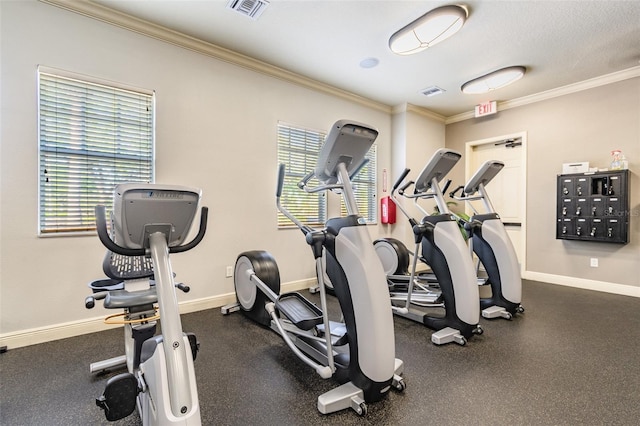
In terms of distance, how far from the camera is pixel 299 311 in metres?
2.37

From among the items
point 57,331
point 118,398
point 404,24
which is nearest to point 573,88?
point 404,24

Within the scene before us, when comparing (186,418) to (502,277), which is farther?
(502,277)

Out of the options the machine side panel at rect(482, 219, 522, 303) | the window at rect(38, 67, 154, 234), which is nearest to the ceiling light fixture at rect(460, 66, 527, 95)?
the machine side panel at rect(482, 219, 522, 303)

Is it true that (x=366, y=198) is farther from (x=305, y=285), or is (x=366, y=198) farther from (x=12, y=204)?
(x=12, y=204)

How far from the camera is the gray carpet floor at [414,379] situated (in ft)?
5.41

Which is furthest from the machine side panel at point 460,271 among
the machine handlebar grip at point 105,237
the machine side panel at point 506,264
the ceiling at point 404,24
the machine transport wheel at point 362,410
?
the machine handlebar grip at point 105,237

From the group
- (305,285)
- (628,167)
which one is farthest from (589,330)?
→ (305,285)

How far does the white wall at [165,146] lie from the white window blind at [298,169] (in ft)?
0.51

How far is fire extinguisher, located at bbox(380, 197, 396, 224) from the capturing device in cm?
545

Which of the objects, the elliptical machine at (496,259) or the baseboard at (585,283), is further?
the baseboard at (585,283)

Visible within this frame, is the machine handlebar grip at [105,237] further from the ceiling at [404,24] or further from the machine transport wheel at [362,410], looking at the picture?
the ceiling at [404,24]

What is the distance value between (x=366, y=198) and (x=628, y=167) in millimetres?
3680

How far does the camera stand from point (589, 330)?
2852mm

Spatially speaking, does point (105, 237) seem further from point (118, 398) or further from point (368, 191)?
point (368, 191)
